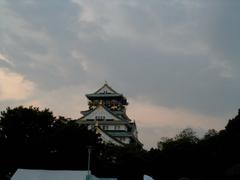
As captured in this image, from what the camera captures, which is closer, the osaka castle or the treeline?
the treeline

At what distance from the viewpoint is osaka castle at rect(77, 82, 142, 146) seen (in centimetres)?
9200

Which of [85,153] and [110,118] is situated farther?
[110,118]

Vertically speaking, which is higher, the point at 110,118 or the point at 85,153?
the point at 110,118

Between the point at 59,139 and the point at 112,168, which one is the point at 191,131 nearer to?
the point at 112,168

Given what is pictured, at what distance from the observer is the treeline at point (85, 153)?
5106 centimetres

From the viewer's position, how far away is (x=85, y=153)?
5228 cm

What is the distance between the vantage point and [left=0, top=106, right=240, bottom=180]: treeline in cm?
5106

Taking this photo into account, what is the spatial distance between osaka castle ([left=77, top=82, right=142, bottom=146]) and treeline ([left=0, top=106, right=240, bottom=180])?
1160 inches

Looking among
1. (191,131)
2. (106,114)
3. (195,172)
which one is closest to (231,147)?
(195,172)

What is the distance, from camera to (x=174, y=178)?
58.2 m

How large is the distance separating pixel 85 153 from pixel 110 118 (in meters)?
41.4

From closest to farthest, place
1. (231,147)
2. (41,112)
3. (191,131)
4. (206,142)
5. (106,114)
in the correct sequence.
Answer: (231,147)
(41,112)
(206,142)
(191,131)
(106,114)

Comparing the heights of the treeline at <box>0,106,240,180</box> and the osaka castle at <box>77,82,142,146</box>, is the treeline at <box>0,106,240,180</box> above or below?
below

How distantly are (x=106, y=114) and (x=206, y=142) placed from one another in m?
36.6
